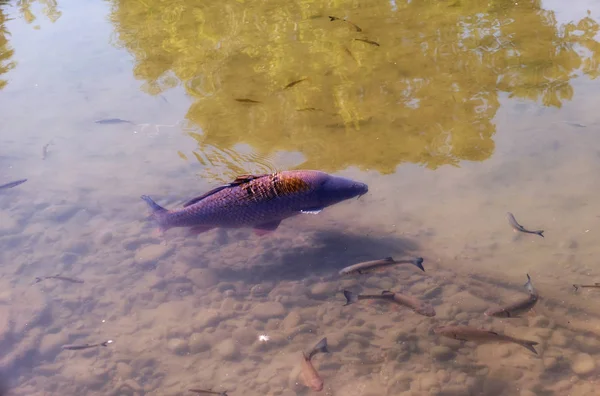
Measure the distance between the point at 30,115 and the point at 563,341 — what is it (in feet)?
20.9

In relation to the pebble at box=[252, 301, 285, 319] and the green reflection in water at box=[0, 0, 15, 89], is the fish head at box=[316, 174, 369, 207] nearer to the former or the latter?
the pebble at box=[252, 301, 285, 319]

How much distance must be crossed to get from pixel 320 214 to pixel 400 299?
1336 millimetres

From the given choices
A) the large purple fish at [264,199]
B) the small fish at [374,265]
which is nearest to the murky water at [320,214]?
the small fish at [374,265]

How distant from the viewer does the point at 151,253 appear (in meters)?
4.50

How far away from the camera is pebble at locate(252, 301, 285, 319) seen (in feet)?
12.5

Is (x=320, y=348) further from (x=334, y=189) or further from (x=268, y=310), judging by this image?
(x=334, y=189)

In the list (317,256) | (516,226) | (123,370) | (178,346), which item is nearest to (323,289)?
(317,256)

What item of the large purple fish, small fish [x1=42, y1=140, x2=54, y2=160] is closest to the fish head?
the large purple fish

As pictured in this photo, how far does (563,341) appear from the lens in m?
3.34

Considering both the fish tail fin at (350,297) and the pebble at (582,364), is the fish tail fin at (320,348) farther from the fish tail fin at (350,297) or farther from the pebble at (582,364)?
the pebble at (582,364)

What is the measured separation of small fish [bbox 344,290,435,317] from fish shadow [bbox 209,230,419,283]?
33cm

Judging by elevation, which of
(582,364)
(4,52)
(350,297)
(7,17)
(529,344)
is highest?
(7,17)

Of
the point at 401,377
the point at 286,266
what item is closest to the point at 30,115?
the point at 286,266

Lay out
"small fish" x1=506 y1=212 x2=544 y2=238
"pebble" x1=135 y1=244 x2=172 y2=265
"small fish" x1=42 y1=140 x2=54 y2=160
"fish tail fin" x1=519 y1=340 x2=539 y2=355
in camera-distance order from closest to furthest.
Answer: "fish tail fin" x1=519 y1=340 x2=539 y2=355, "small fish" x1=506 y1=212 x2=544 y2=238, "pebble" x1=135 y1=244 x2=172 y2=265, "small fish" x1=42 y1=140 x2=54 y2=160
